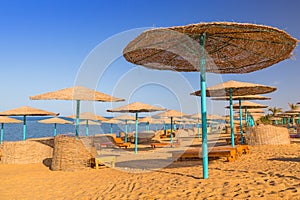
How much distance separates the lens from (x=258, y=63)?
638cm

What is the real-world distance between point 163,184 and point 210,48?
132 inches

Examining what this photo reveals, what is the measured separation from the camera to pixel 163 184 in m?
4.95

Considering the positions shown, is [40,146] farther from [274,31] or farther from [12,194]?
[274,31]

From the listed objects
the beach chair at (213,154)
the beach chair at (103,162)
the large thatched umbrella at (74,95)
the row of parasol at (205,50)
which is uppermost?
the row of parasol at (205,50)

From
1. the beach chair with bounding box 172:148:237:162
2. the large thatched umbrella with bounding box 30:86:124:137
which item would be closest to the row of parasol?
the large thatched umbrella with bounding box 30:86:124:137

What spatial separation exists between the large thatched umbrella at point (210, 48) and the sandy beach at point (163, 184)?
0.67 meters

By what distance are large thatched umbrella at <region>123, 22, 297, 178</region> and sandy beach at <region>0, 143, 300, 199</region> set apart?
2.21 feet

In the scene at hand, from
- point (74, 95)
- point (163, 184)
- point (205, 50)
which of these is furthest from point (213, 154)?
point (74, 95)

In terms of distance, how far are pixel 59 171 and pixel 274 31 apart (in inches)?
263

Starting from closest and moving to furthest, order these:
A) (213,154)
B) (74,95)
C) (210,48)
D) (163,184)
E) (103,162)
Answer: (163,184) < (210,48) < (213,154) < (103,162) < (74,95)

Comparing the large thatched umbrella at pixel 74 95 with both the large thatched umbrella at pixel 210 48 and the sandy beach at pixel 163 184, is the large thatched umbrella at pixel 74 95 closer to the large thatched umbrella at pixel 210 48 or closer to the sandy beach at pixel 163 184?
the sandy beach at pixel 163 184

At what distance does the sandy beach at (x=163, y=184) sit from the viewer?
394cm

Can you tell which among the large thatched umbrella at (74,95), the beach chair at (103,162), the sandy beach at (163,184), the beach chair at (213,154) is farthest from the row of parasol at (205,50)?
the beach chair at (213,154)

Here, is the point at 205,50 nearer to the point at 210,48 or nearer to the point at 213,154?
the point at 210,48
